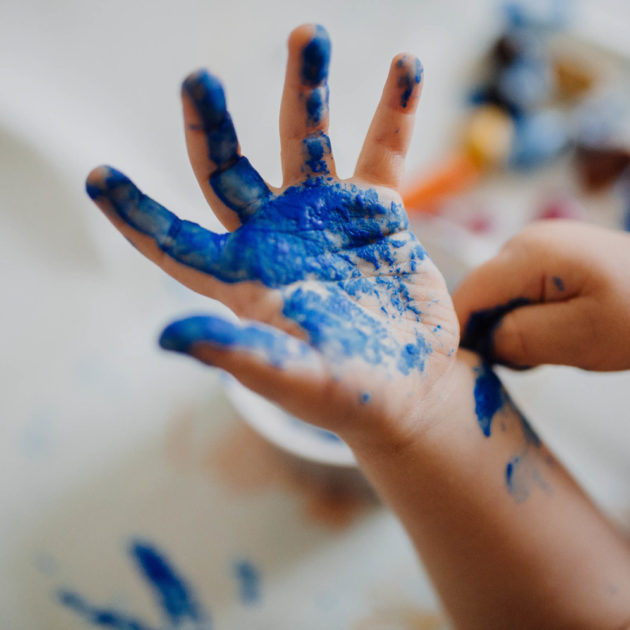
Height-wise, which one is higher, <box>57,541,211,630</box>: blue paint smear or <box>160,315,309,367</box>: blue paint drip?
<box>160,315,309,367</box>: blue paint drip

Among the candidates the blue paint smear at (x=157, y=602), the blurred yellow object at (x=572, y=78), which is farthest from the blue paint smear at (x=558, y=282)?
the blurred yellow object at (x=572, y=78)

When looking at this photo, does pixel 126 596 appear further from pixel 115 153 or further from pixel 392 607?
pixel 115 153

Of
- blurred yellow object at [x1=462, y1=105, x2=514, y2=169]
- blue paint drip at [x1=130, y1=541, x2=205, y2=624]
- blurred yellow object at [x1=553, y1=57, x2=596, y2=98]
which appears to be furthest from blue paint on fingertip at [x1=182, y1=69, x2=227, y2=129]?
blurred yellow object at [x1=553, y1=57, x2=596, y2=98]

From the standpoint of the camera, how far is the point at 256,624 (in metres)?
0.54

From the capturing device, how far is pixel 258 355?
0.31 metres

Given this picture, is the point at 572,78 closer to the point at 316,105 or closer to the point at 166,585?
the point at 316,105

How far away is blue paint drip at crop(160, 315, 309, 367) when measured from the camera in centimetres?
30

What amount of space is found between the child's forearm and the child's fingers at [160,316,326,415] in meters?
0.14

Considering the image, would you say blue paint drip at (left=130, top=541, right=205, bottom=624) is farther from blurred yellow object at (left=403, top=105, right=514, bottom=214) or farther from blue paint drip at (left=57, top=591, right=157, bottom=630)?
blurred yellow object at (left=403, top=105, right=514, bottom=214)

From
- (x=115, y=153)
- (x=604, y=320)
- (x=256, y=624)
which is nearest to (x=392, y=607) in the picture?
(x=256, y=624)

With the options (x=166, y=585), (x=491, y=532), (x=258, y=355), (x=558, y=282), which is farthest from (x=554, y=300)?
(x=166, y=585)

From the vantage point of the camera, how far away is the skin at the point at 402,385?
1.12 ft

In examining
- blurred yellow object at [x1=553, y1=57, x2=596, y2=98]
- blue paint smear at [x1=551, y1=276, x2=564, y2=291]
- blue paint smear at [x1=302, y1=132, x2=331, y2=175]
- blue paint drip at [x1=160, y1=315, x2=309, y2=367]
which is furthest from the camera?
blurred yellow object at [x1=553, y1=57, x2=596, y2=98]

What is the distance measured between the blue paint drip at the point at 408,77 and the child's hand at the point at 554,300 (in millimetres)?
213
